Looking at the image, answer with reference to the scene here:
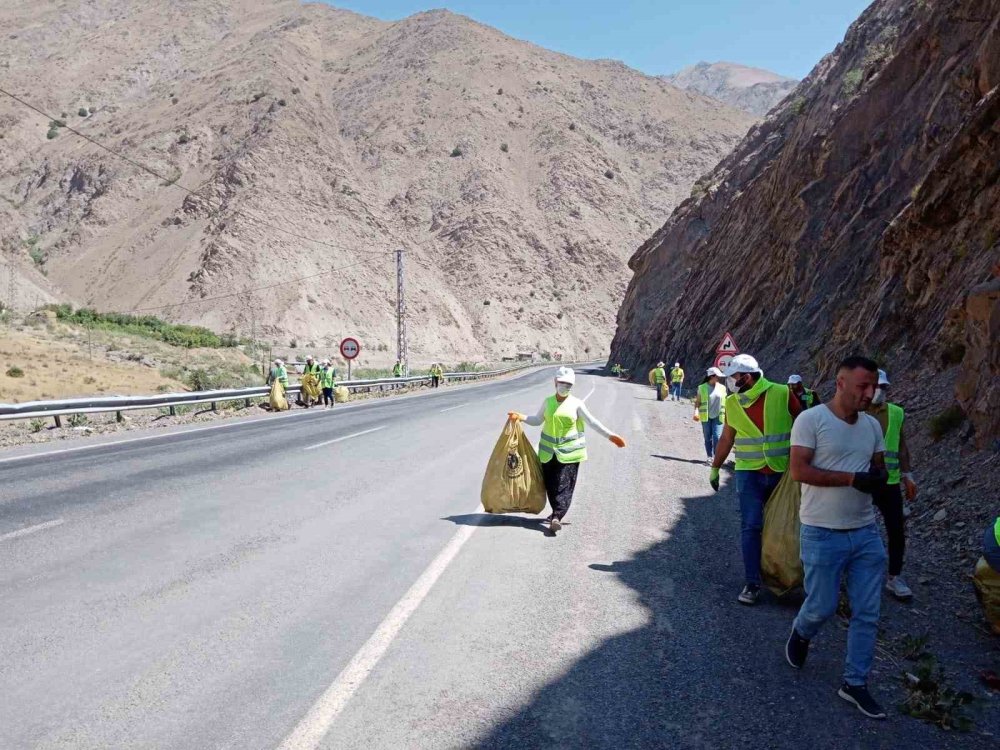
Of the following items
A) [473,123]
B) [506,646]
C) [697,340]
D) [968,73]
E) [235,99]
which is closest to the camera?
[506,646]

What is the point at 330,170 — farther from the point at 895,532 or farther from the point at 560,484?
the point at 895,532

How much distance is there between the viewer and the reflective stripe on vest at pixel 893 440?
6.35 m

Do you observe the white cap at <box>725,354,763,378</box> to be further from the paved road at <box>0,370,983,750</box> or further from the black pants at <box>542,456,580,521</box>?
the black pants at <box>542,456,580,521</box>

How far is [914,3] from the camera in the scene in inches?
1071

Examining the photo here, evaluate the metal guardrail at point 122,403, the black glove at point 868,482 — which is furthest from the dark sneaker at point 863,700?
the metal guardrail at point 122,403

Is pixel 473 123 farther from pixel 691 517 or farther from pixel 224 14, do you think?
pixel 691 517

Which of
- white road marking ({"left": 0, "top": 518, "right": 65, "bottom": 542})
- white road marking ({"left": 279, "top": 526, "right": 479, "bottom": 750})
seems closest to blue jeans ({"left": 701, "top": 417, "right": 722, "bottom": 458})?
white road marking ({"left": 279, "top": 526, "right": 479, "bottom": 750})

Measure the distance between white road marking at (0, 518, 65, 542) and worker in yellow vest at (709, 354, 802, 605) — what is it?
20.7 ft

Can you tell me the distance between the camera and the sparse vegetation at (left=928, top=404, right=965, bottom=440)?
9.67 metres

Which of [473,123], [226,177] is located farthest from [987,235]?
[473,123]

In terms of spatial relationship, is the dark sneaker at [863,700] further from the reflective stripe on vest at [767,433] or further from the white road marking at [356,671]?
the white road marking at [356,671]

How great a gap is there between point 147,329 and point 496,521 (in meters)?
47.4

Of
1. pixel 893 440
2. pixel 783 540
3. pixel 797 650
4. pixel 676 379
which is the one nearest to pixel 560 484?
pixel 783 540

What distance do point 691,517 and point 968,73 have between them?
14.2m
